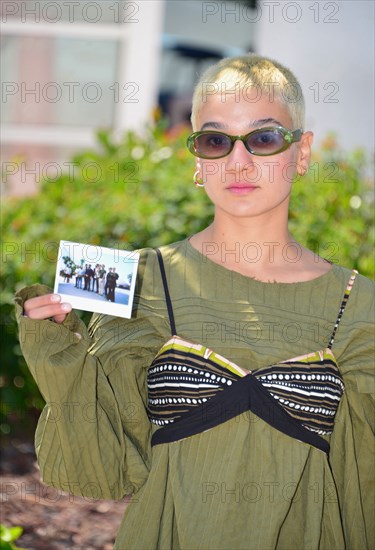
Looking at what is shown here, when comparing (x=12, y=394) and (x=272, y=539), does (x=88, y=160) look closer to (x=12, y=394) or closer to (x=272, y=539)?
(x=12, y=394)

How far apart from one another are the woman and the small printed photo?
6 cm

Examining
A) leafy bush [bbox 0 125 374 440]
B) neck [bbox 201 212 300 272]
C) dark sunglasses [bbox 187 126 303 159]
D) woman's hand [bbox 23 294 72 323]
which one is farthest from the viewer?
leafy bush [bbox 0 125 374 440]

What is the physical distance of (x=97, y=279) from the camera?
238cm

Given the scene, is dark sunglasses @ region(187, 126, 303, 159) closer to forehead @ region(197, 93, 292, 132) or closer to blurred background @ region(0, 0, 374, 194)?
forehead @ region(197, 93, 292, 132)

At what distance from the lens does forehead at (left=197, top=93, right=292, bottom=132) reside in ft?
8.38

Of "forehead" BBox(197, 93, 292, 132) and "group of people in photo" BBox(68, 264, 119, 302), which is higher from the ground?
"forehead" BBox(197, 93, 292, 132)

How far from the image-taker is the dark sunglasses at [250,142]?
100.0 inches

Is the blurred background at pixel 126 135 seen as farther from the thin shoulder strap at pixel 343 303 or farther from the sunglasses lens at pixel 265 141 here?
the thin shoulder strap at pixel 343 303

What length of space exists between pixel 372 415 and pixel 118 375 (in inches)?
29.0

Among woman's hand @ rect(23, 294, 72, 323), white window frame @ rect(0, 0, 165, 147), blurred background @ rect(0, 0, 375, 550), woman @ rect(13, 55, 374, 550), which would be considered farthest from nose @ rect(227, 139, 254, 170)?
white window frame @ rect(0, 0, 165, 147)

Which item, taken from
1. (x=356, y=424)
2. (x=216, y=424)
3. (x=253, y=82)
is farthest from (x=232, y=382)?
(x=253, y=82)

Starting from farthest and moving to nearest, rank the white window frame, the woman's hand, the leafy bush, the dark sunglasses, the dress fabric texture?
the white window frame, the leafy bush, the dark sunglasses, the dress fabric texture, the woman's hand

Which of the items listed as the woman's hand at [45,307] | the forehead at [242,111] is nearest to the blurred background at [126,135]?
the forehead at [242,111]

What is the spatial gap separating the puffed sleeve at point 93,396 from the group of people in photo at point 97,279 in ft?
0.29
